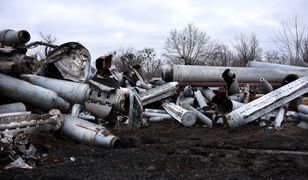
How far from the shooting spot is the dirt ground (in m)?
5.01

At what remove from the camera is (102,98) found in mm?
6727

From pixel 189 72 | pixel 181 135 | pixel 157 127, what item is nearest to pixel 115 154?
pixel 181 135

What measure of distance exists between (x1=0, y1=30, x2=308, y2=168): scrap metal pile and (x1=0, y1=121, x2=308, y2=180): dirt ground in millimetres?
334

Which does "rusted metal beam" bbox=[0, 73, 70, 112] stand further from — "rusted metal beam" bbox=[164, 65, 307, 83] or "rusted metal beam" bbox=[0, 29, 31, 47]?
"rusted metal beam" bbox=[164, 65, 307, 83]

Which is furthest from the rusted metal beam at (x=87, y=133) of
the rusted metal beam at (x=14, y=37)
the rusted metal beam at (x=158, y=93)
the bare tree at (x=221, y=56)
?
the bare tree at (x=221, y=56)

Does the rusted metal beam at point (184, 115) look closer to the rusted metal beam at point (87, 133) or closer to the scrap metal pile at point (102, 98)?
the scrap metal pile at point (102, 98)

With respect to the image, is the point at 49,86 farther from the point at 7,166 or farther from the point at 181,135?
the point at 181,135

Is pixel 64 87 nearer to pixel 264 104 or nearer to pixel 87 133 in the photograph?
pixel 87 133

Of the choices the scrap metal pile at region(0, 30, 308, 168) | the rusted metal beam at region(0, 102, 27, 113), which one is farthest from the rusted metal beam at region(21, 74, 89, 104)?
the rusted metal beam at region(0, 102, 27, 113)

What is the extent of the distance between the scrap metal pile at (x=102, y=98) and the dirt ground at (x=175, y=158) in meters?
0.33

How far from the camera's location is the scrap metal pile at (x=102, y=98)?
21.5 ft

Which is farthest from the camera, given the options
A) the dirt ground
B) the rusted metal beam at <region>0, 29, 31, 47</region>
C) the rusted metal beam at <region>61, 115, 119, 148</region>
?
the rusted metal beam at <region>0, 29, 31, 47</region>

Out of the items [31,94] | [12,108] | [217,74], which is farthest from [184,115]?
[12,108]

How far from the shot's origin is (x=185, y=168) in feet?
17.6
